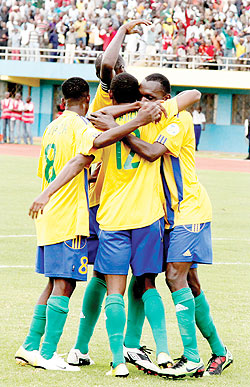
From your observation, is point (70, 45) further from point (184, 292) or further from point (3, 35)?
point (184, 292)

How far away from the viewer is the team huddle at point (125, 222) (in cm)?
505

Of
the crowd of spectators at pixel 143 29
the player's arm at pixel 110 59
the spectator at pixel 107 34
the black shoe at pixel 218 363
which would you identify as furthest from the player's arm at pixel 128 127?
the spectator at pixel 107 34

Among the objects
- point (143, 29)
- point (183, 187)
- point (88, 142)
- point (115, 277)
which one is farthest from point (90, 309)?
point (143, 29)

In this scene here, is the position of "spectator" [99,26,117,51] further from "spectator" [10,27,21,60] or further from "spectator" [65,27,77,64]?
"spectator" [10,27,21,60]

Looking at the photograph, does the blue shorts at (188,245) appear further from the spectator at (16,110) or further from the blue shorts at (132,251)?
the spectator at (16,110)

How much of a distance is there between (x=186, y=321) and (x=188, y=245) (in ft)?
1.70

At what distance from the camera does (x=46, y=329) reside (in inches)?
202

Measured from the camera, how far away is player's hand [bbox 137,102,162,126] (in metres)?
5.00

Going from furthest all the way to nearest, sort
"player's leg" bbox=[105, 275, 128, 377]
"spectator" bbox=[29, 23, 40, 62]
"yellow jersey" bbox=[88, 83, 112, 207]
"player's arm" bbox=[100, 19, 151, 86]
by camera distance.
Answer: "spectator" bbox=[29, 23, 40, 62] → "player's arm" bbox=[100, 19, 151, 86] → "yellow jersey" bbox=[88, 83, 112, 207] → "player's leg" bbox=[105, 275, 128, 377]

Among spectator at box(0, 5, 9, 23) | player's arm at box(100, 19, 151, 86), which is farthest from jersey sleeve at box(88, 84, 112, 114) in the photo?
spectator at box(0, 5, 9, 23)

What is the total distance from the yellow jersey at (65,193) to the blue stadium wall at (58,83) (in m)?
33.2

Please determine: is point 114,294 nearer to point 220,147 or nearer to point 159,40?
point 159,40

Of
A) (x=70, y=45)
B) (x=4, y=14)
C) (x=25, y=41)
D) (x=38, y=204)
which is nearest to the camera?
(x=38, y=204)

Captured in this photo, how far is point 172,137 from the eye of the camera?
5117 millimetres
